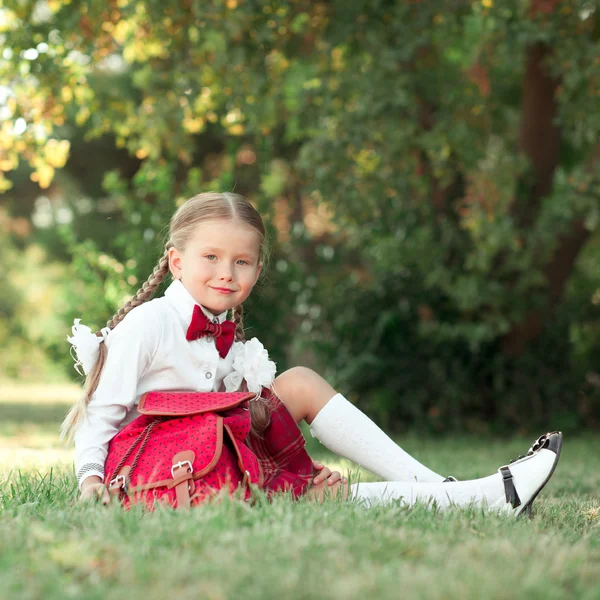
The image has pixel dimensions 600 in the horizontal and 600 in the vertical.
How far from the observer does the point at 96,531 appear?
2268 mm

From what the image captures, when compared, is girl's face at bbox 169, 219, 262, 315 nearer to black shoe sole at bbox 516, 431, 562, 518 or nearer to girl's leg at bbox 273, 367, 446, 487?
girl's leg at bbox 273, 367, 446, 487

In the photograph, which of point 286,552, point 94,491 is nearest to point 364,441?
point 94,491

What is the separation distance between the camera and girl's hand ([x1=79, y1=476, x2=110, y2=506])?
2773 millimetres

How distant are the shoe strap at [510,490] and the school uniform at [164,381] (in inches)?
25.1

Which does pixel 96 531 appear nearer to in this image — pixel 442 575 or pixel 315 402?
pixel 442 575

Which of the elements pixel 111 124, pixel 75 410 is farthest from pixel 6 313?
pixel 75 410

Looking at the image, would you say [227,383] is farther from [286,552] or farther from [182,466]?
[286,552]

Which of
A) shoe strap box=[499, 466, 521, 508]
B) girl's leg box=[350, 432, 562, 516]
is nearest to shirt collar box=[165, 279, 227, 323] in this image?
girl's leg box=[350, 432, 562, 516]

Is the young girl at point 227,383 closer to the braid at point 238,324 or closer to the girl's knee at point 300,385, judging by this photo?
the girl's knee at point 300,385

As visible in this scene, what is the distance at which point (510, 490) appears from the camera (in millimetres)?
2988

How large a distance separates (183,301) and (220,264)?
18cm

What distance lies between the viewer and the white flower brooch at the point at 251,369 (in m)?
3.19

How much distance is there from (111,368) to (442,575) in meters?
1.46

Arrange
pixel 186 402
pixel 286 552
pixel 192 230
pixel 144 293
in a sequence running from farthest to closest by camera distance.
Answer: pixel 144 293, pixel 192 230, pixel 186 402, pixel 286 552
